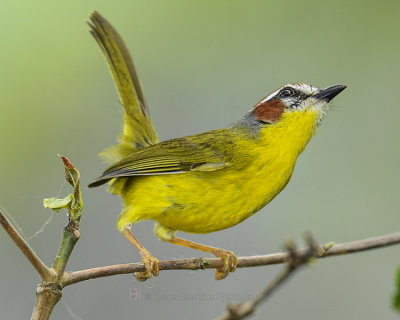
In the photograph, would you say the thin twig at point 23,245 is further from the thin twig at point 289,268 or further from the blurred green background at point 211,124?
the blurred green background at point 211,124

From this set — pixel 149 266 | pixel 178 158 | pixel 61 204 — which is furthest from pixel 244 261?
pixel 178 158

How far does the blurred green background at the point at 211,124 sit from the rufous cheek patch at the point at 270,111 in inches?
68.0

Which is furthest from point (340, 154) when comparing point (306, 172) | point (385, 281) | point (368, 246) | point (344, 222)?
point (368, 246)

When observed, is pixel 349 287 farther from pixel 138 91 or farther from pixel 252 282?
pixel 138 91

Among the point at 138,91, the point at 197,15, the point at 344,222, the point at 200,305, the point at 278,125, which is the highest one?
the point at 197,15

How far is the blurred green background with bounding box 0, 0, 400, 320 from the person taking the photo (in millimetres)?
5164

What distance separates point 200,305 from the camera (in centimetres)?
545

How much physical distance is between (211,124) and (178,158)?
92.0 inches

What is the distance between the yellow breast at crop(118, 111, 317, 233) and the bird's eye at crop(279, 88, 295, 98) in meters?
0.14

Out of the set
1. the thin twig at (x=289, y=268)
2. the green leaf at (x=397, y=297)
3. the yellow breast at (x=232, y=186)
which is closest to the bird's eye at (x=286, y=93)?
the yellow breast at (x=232, y=186)

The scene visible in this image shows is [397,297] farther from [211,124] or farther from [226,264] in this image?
[211,124]

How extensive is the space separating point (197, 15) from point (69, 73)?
141 cm

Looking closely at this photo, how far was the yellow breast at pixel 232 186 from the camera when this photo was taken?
3240 mm

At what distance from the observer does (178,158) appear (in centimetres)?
369
